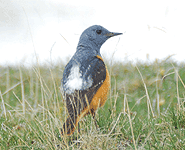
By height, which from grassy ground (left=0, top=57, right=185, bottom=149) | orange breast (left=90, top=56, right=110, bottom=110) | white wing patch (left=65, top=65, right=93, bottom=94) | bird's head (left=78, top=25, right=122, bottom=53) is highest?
bird's head (left=78, top=25, right=122, bottom=53)

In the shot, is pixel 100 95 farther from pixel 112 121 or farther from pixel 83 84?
pixel 112 121

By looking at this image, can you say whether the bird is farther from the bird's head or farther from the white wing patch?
the bird's head

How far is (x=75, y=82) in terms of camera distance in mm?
3471

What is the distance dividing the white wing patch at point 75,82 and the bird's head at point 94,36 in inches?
35.4

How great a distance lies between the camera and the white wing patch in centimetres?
345

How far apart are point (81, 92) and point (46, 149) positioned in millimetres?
1014

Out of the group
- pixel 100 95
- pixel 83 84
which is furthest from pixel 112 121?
pixel 83 84

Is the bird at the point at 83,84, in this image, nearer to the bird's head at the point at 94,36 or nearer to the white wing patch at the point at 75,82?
the white wing patch at the point at 75,82

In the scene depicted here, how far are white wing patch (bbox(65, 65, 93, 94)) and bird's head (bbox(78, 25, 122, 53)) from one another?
0.90 m

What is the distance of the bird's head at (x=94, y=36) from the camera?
14.0ft

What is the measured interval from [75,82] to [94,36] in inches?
51.3

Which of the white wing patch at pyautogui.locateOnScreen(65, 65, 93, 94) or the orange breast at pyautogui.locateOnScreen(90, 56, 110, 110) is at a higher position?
the white wing patch at pyautogui.locateOnScreen(65, 65, 93, 94)

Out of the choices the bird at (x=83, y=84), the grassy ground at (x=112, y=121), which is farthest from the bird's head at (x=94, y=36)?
the grassy ground at (x=112, y=121)

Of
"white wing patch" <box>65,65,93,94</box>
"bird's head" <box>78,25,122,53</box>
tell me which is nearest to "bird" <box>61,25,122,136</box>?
"white wing patch" <box>65,65,93,94</box>
